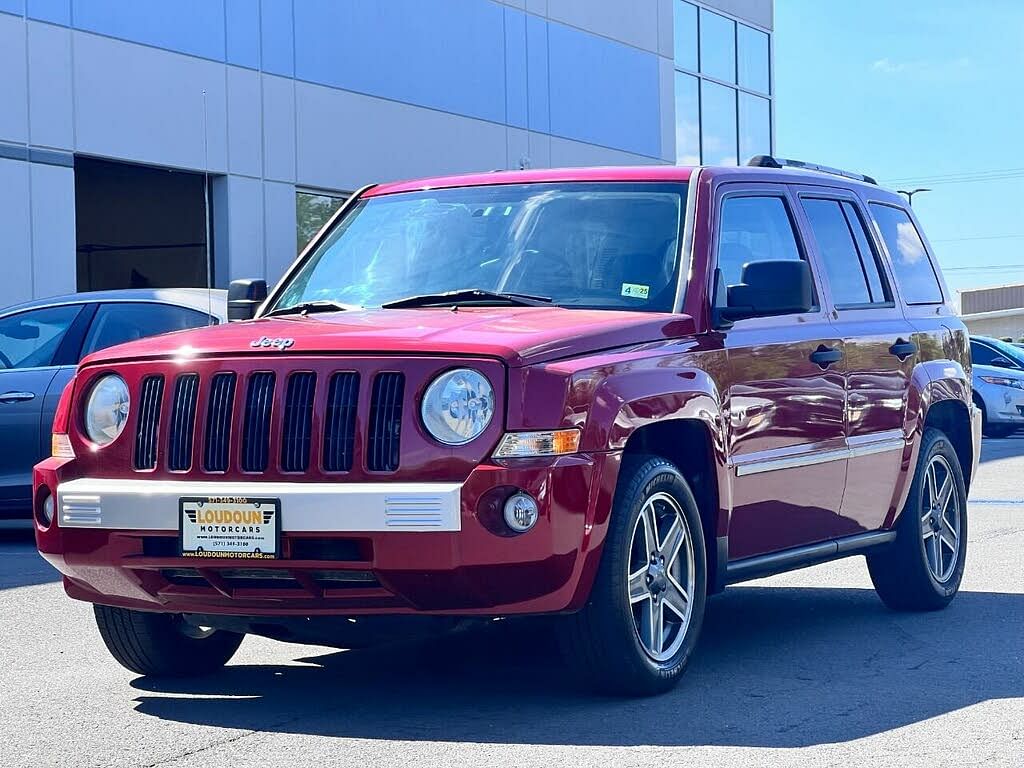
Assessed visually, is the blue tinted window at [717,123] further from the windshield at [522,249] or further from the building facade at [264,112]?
the windshield at [522,249]

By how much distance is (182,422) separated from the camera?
5668mm

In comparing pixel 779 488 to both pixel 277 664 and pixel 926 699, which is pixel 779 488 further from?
pixel 277 664

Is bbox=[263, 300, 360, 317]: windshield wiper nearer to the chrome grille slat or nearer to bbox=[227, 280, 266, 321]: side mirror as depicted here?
bbox=[227, 280, 266, 321]: side mirror

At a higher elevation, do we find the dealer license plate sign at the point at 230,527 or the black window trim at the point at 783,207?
the black window trim at the point at 783,207

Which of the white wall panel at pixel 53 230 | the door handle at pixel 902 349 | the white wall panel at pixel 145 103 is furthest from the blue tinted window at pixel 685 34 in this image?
the door handle at pixel 902 349

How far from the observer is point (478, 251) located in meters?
6.71

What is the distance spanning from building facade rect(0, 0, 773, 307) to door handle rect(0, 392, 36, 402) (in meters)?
6.42

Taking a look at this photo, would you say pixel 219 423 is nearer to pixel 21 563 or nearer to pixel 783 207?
pixel 783 207

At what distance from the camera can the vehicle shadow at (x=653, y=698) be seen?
5.40 meters

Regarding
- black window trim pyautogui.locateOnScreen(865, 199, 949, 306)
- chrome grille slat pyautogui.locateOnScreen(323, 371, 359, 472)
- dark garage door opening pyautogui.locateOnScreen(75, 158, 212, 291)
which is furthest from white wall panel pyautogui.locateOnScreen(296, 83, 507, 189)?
chrome grille slat pyautogui.locateOnScreen(323, 371, 359, 472)

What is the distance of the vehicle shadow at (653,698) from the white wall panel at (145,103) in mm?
15484

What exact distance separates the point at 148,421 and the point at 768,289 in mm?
2266

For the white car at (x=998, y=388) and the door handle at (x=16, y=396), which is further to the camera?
the white car at (x=998, y=388)

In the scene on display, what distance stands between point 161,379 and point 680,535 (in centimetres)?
182
